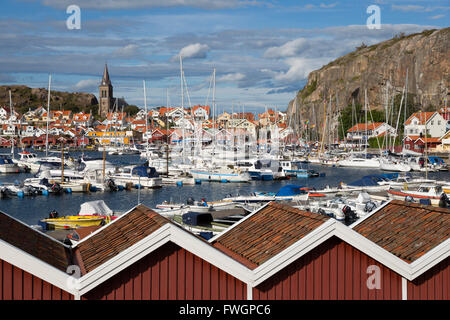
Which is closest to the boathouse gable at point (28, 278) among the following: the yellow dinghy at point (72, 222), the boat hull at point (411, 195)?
the yellow dinghy at point (72, 222)

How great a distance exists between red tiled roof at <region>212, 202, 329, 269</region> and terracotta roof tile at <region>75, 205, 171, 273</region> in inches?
53.6

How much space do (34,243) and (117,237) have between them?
1368mm

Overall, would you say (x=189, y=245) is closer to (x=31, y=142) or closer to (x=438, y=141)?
(x=438, y=141)

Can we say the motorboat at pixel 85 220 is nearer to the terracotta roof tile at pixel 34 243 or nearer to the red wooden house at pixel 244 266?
the terracotta roof tile at pixel 34 243

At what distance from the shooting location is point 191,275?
8.49 metres

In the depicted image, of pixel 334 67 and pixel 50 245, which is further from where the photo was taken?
pixel 334 67

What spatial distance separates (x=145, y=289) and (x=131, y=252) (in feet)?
1.89

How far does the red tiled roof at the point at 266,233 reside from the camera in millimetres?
9062

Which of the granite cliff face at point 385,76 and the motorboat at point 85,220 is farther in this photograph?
the granite cliff face at point 385,76

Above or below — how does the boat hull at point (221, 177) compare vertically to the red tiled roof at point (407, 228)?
below

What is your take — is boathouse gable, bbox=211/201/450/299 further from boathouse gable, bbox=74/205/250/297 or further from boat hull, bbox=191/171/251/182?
boat hull, bbox=191/171/251/182

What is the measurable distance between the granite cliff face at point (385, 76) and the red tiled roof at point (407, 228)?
10224cm
